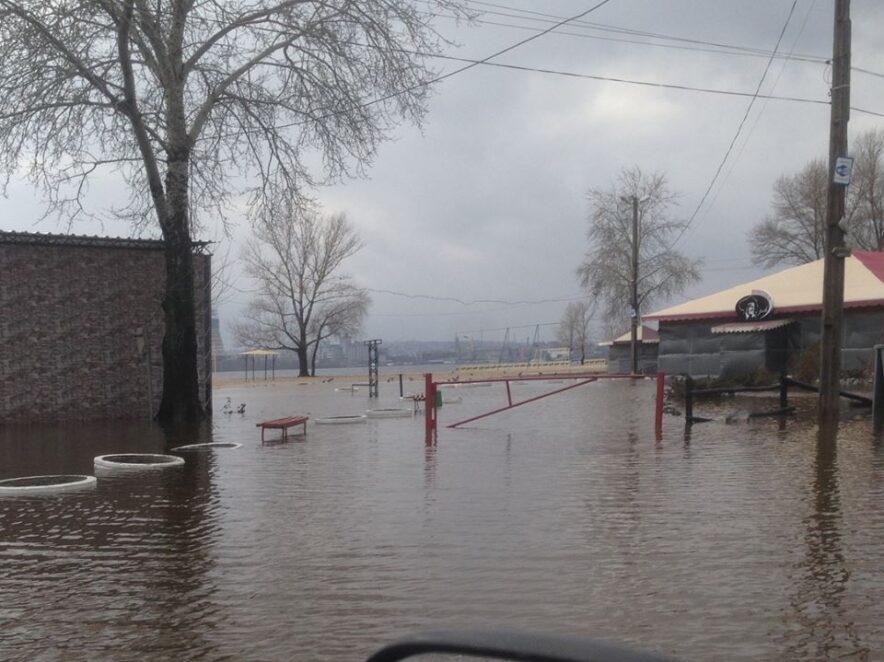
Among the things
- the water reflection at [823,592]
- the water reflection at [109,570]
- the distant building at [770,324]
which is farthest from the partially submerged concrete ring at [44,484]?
the distant building at [770,324]

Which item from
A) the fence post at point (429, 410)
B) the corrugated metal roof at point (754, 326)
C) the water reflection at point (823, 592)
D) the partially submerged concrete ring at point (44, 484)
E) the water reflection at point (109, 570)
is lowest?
the water reflection at point (109, 570)

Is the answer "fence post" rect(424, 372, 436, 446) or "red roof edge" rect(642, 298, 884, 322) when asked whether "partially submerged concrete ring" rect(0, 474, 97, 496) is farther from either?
"red roof edge" rect(642, 298, 884, 322)

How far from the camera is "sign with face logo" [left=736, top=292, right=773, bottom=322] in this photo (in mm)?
28234

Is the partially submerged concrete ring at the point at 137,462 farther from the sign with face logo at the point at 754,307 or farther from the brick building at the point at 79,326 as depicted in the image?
the sign with face logo at the point at 754,307

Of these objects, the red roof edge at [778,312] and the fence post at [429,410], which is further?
the red roof edge at [778,312]

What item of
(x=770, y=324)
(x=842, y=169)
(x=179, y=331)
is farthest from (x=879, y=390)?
(x=179, y=331)

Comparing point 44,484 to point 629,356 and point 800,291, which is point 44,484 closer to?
point 800,291

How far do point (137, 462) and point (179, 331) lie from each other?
28.5ft

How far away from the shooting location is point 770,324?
93.1ft

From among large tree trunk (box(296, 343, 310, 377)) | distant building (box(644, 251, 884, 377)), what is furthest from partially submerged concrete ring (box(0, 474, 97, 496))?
large tree trunk (box(296, 343, 310, 377))

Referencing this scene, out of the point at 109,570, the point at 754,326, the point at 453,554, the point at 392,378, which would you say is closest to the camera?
the point at 109,570

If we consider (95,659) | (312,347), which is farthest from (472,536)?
(312,347)

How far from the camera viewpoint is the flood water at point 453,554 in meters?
4.80

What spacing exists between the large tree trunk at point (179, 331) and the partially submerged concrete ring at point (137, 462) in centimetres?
761
